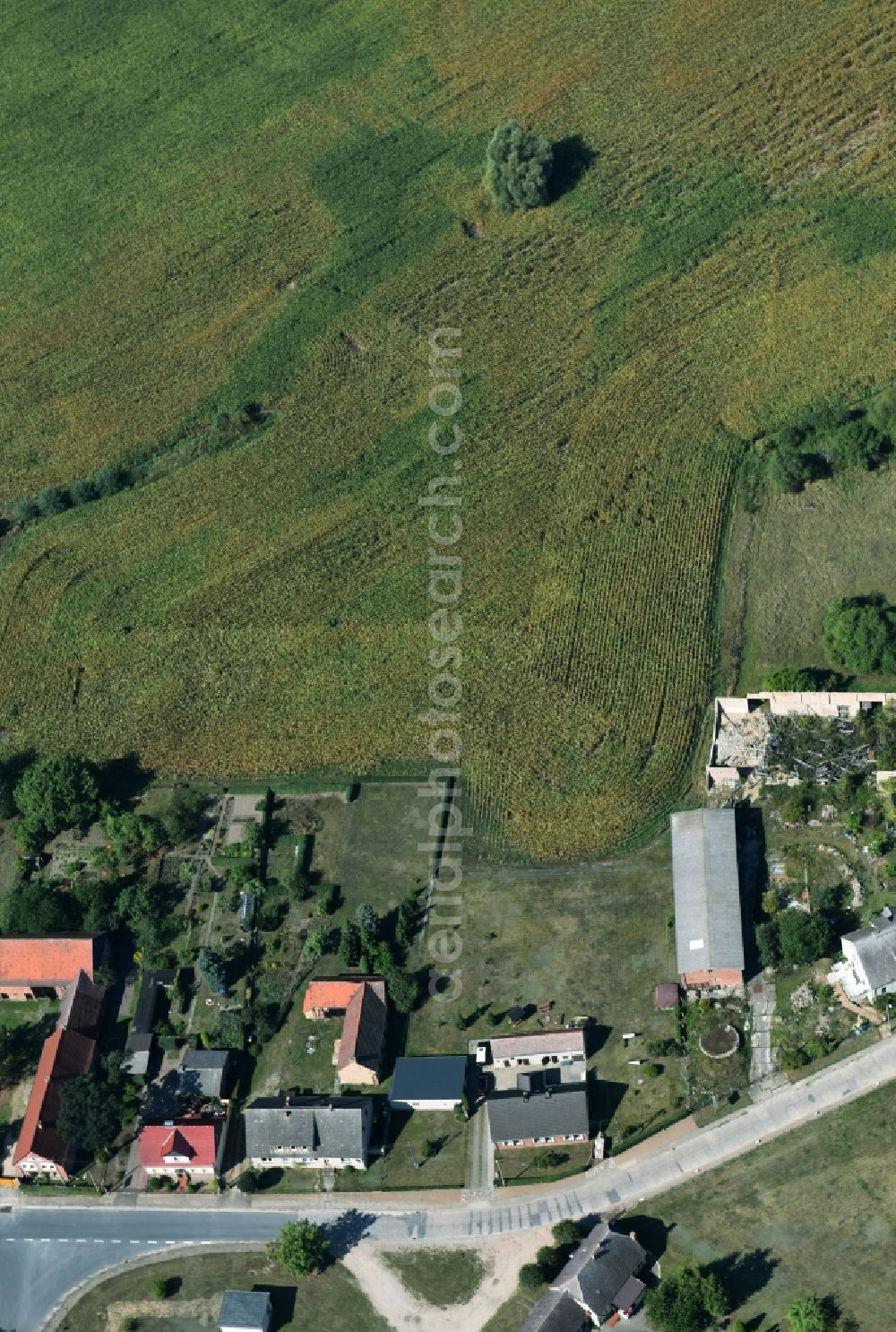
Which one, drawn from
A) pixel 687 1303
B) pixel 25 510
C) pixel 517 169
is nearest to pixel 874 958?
pixel 687 1303

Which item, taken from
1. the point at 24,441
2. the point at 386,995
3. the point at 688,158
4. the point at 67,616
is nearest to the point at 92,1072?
the point at 386,995

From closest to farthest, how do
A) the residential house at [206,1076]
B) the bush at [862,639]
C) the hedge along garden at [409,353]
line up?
the residential house at [206,1076], the bush at [862,639], the hedge along garden at [409,353]

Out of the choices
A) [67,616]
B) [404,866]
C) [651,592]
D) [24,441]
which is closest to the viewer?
[404,866]

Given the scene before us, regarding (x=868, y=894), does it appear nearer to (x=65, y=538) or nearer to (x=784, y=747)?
(x=784, y=747)

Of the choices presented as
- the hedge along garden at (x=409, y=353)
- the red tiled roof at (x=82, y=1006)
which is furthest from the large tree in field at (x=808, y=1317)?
the red tiled roof at (x=82, y=1006)

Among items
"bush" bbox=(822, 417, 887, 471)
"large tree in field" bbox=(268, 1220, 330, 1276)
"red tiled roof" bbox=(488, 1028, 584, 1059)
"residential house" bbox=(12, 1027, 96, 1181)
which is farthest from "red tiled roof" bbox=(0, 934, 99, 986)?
"bush" bbox=(822, 417, 887, 471)

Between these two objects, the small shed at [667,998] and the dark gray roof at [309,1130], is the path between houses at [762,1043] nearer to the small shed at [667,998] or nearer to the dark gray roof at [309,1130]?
the small shed at [667,998]


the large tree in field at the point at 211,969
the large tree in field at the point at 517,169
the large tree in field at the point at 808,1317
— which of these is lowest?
the large tree in field at the point at 808,1317
